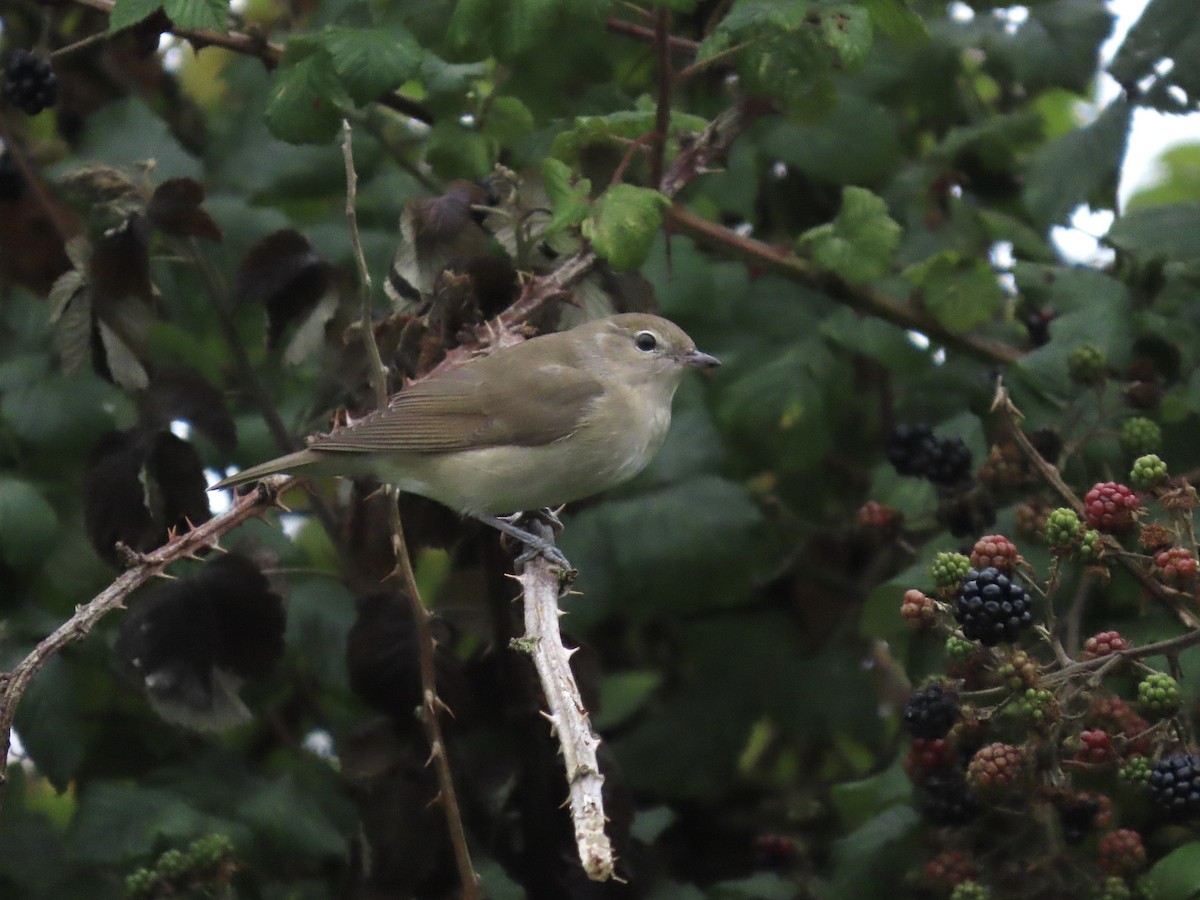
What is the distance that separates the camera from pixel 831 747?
16.9ft

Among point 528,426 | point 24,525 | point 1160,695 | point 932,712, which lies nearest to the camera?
point 1160,695

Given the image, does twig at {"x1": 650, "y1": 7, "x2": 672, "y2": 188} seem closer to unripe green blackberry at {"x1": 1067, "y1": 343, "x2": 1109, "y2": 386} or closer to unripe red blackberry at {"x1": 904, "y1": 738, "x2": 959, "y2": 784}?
unripe green blackberry at {"x1": 1067, "y1": 343, "x2": 1109, "y2": 386}

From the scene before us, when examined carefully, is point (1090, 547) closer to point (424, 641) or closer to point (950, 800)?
point (950, 800)

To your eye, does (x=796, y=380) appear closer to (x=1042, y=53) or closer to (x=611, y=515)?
(x=611, y=515)

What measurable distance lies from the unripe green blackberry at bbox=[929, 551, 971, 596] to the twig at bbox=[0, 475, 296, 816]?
1457 mm

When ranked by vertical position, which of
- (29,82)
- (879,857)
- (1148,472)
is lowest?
(879,857)

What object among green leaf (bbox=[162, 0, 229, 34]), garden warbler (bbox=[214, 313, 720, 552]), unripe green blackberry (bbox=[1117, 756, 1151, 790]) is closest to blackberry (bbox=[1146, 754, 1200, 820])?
unripe green blackberry (bbox=[1117, 756, 1151, 790])

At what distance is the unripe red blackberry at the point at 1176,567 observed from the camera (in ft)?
9.43

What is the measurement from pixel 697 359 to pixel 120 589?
211cm

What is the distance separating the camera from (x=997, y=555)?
2975 mm

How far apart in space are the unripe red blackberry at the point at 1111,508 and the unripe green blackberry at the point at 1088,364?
0.62 metres

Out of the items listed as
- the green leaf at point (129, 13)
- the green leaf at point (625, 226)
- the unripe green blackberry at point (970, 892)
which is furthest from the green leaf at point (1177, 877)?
the green leaf at point (129, 13)

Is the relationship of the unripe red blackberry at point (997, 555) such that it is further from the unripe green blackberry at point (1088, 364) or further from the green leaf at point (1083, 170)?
the green leaf at point (1083, 170)

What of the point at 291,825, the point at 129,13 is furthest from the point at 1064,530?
the point at 129,13
